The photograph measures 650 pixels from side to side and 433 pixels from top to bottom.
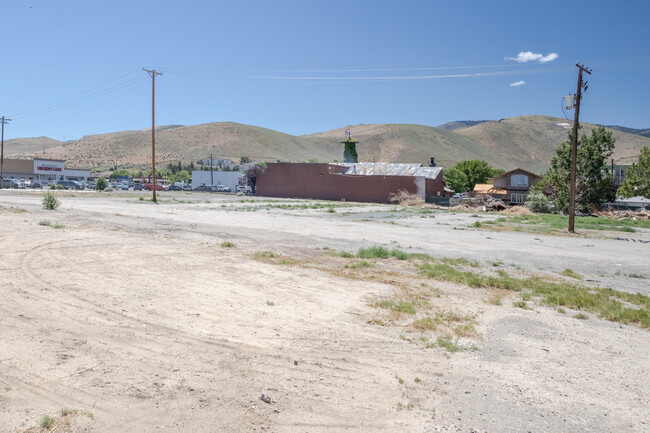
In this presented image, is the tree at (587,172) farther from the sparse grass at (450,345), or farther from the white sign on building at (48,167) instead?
the white sign on building at (48,167)

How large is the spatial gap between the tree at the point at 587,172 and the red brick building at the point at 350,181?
23.8m

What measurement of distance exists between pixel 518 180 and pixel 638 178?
85.1 feet

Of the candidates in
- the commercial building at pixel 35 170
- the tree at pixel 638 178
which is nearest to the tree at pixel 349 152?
the tree at pixel 638 178

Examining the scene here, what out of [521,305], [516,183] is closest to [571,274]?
[521,305]

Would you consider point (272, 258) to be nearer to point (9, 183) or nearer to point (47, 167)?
point (9, 183)

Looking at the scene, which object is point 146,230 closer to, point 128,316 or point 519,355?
point 128,316

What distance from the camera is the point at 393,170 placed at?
75375mm

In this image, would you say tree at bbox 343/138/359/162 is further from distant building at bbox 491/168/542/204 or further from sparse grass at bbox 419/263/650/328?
sparse grass at bbox 419/263/650/328

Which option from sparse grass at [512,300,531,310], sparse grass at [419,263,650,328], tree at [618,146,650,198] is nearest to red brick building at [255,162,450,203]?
tree at [618,146,650,198]

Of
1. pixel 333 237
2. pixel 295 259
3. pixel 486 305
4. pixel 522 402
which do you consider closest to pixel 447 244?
pixel 333 237

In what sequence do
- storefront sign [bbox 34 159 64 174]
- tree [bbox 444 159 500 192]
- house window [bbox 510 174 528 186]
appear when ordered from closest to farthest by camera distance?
house window [bbox 510 174 528 186] → tree [bbox 444 159 500 192] → storefront sign [bbox 34 159 64 174]

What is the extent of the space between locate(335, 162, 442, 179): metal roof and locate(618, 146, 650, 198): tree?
23.2 metres

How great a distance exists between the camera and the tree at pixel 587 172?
141 feet

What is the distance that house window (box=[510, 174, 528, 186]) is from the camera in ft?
265
